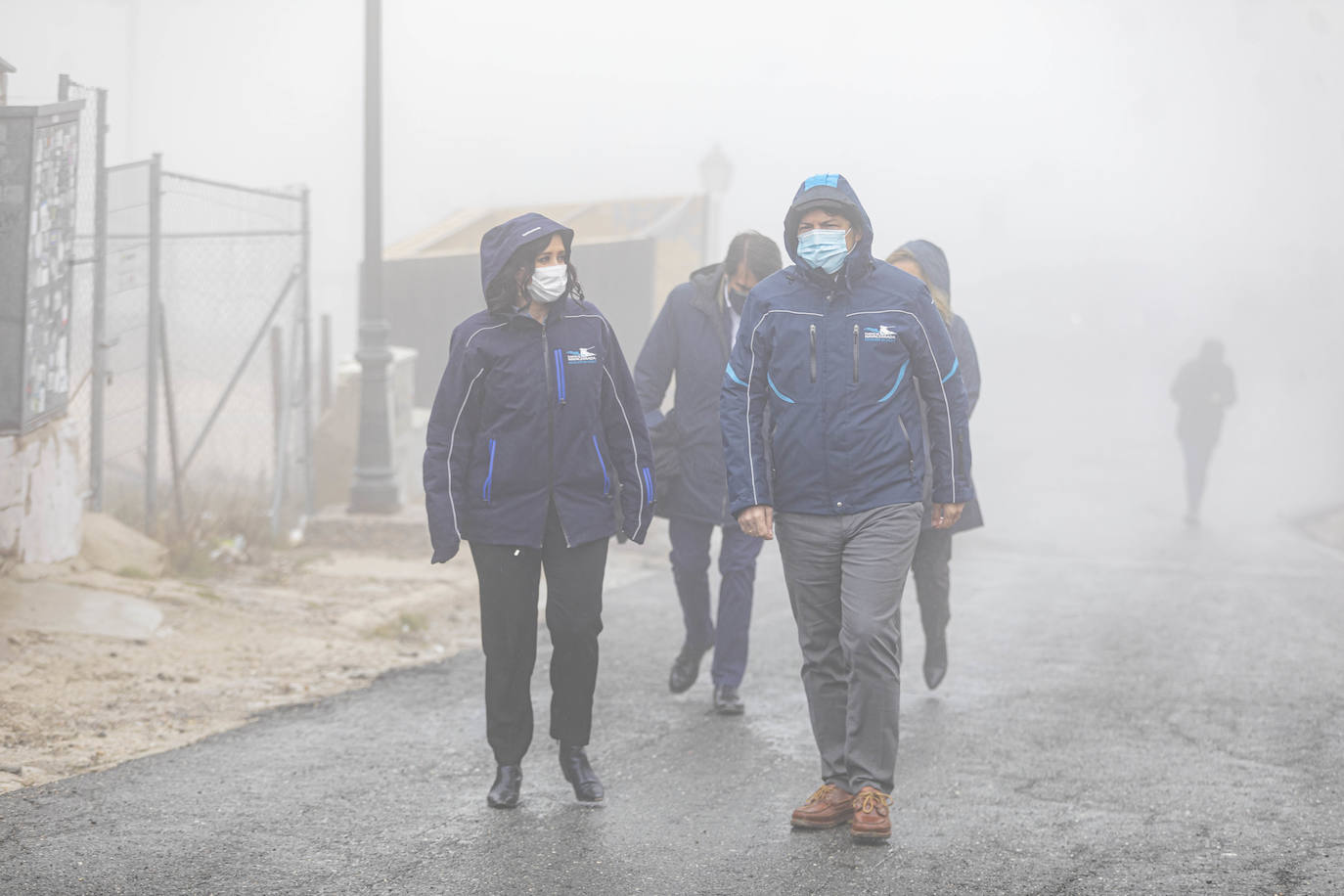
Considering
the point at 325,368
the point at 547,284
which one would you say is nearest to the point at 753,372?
the point at 547,284

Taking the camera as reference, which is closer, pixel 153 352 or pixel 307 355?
pixel 153 352

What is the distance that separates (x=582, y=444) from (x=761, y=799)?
4.13ft

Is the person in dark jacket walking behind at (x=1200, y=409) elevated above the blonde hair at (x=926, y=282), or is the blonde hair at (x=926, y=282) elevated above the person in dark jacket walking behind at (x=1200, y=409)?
the blonde hair at (x=926, y=282)

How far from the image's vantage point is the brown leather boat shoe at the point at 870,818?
4.38 meters

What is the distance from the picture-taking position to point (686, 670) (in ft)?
21.6

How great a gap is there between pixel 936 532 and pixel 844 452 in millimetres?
2243

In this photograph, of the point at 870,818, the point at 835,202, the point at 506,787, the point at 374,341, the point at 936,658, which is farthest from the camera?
the point at 374,341

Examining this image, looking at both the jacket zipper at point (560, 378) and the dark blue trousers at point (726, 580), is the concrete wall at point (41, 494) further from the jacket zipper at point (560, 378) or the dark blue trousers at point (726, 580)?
the jacket zipper at point (560, 378)

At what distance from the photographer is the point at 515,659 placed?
15.9 ft

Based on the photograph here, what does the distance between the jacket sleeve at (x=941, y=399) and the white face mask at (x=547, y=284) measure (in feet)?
3.47

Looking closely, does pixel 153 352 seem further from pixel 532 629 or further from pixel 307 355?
pixel 532 629

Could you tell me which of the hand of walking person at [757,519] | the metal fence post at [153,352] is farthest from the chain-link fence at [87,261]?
the hand of walking person at [757,519]

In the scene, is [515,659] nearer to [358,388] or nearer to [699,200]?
[358,388]

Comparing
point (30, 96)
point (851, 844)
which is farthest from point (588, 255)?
point (851, 844)
